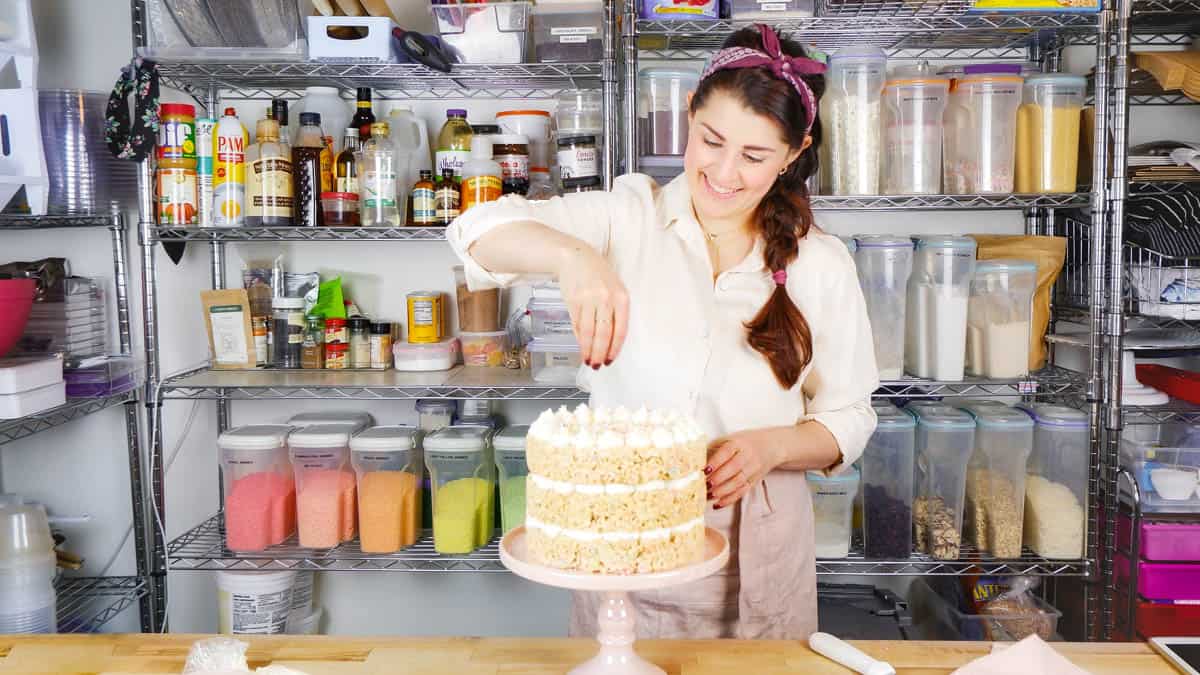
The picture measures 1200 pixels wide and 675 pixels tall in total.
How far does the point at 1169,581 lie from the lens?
7.73 feet

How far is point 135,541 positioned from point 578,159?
1461 millimetres

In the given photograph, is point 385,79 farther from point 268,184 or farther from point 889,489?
point 889,489

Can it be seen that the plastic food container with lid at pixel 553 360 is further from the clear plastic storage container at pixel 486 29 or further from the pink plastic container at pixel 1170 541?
the pink plastic container at pixel 1170 541

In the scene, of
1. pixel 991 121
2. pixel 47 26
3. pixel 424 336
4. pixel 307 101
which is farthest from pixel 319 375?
pixel 991 121

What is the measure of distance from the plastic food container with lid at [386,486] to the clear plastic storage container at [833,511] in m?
0.96

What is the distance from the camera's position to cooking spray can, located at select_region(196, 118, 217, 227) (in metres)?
2.43

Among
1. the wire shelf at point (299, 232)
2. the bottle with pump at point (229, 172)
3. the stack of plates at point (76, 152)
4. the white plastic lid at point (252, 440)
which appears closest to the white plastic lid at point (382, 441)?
the white plastic lid at point (252, 440)

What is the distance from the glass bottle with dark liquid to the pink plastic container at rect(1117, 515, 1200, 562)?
6.86 ft

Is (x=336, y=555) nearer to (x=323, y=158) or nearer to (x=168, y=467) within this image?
(x=168, y=467)

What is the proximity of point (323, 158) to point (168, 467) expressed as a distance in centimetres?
89

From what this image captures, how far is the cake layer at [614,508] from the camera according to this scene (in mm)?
1176

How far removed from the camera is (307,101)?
2.58 m

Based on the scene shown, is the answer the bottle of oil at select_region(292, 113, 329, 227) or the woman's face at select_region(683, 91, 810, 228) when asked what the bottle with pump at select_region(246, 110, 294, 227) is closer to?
the bottle of oil at select_region(292, 113, 329, 227)

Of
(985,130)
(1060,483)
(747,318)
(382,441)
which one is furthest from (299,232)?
(1060,483)
